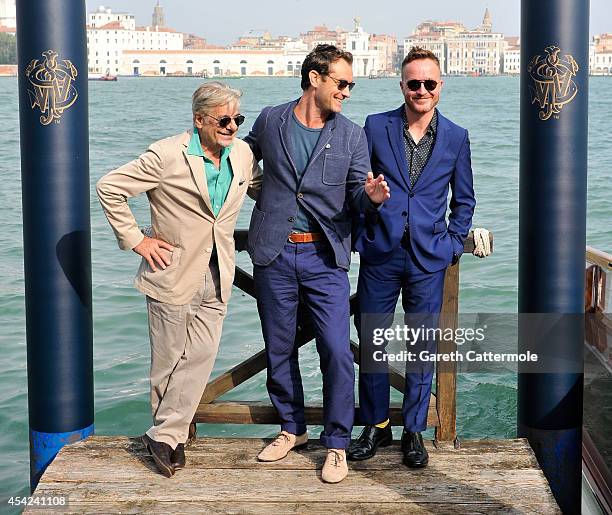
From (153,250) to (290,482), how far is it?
979 mm

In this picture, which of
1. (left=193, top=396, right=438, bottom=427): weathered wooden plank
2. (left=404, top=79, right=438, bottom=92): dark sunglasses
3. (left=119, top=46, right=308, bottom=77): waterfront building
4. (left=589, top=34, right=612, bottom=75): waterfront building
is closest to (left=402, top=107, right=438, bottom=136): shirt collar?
(left=404, top=79, right=438, bottom=92): dark sunglasses

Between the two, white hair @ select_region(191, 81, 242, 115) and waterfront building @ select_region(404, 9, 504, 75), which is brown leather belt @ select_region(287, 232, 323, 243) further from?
waterfront building @ select_region(404, 9, 504, 75)

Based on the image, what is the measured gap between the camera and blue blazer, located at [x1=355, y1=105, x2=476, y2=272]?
13.0ft

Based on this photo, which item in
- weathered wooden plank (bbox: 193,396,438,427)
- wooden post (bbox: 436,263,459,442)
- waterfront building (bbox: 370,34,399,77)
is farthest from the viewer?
waterfront building (bbox: 370,34,399,77)

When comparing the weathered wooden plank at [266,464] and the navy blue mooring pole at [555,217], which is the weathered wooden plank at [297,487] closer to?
the weathered wooden plank at [266,464]

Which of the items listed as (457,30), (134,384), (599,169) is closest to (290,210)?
(134,384)

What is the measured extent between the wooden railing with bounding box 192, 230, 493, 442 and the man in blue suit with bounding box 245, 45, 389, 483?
0.34m

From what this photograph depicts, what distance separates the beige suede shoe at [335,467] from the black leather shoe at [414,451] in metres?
0.25

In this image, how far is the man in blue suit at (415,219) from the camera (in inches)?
156

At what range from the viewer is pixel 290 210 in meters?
3.93

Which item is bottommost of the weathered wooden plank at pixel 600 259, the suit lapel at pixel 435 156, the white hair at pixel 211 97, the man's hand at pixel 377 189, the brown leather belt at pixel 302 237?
the weathered wooden plank at pixel 600 259

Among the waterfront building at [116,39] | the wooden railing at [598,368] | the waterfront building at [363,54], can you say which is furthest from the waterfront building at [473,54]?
the wooden railing at [598,368]

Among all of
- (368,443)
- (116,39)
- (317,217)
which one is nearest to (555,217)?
(317,217)

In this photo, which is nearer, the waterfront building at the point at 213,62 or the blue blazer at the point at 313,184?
the blue blazer at the point at 313,184
